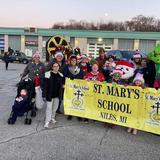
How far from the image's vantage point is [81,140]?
5348 mm

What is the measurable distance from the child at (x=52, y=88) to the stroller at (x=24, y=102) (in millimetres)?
546

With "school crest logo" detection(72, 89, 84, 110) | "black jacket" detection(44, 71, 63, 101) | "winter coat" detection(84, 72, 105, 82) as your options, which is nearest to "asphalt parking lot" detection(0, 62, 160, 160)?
"school crest logo" detection(72, 89, 84, 110)

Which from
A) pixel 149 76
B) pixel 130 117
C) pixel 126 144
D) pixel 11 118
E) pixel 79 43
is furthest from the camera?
pixel 79 43

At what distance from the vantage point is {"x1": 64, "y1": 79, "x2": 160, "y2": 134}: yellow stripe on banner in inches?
216

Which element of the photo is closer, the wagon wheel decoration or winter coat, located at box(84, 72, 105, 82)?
winter coat, located at box(84, 72, 105, 82)

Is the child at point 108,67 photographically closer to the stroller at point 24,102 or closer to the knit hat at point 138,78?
the knit hat at point 138,78

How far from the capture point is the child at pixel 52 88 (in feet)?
19.8

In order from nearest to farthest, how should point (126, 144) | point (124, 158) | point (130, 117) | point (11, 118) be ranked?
point (124, 158), point (126, 144), point (130, 117), point (11, 118)

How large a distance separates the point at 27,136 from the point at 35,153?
875mm

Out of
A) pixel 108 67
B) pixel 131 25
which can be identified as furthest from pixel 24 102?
pixel 131 25

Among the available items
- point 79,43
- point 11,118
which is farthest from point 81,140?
point 79,43

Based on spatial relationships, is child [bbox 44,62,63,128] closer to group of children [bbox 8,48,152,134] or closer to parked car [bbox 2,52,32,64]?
group of children [bbox 8,48,152,134]

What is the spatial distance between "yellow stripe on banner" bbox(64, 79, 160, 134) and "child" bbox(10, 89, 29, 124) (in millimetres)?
Result: 956

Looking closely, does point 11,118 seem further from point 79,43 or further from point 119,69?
point 79,43
